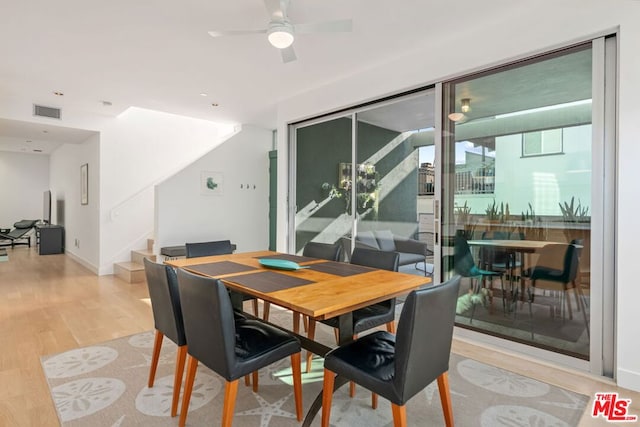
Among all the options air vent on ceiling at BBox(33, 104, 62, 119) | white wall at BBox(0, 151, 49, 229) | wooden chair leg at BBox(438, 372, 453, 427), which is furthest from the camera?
white wall at BBox(0, 151, 49, 229)

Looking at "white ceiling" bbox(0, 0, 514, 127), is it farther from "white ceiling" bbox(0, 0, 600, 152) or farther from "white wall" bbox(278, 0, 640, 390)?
"white wall" bbox(278, 0, 640, 390)

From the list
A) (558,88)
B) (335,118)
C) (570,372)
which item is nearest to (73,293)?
(335,118)

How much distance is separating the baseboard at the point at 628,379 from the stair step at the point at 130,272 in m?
5.74

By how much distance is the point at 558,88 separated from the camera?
2635mm

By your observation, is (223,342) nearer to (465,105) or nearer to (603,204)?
(603,204)

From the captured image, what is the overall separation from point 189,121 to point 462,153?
5375mm

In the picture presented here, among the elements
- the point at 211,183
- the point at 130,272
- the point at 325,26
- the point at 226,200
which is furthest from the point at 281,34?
the point at 130,272

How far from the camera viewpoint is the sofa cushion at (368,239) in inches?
162

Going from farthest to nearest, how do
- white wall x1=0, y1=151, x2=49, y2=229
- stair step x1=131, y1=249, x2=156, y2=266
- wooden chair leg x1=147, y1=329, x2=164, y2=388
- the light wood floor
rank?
white wall x1=0, y1=151, x2=49, y2=229 < stair step x1=131, y1=249, x2=156, y2=266 < wooden chair leg x1=147, y1=329, x2=164, y2=388 < the light wood floor

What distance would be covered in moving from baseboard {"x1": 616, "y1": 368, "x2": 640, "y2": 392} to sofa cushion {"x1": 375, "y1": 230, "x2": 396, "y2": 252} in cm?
209

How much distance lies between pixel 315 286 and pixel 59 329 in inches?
118

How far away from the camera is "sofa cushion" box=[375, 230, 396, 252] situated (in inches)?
154

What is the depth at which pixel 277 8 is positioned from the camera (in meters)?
2.38

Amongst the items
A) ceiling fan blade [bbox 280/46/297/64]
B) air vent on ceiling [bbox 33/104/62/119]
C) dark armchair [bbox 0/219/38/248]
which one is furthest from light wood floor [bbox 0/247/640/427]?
dark armchair [bbox 0/219/38/248]
